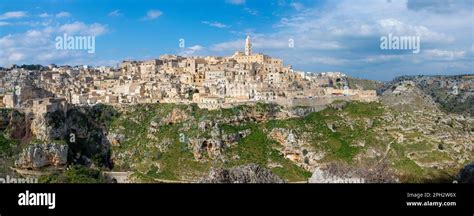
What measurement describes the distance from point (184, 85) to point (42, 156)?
2354 cm

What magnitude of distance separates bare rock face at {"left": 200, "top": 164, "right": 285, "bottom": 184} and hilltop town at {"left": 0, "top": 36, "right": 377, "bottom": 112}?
122 feet

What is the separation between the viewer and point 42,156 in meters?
54.3

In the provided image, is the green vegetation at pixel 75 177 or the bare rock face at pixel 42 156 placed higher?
the bare rock face at pixel 42 156

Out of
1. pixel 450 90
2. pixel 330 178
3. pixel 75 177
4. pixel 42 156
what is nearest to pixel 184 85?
pixel 42 156

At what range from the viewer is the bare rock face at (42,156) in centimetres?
5291

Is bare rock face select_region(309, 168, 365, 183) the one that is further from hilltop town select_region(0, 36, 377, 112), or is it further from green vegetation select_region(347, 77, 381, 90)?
green vegetation select_region(347, 77, 381, 90)

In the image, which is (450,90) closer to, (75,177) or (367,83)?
(367,83)

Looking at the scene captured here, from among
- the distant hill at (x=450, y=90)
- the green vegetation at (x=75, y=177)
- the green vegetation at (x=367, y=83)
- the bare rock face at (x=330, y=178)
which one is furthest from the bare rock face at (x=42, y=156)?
the green vegetation at (x=367, y=83)

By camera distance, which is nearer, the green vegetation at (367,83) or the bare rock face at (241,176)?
the bare rock face at (241,176)

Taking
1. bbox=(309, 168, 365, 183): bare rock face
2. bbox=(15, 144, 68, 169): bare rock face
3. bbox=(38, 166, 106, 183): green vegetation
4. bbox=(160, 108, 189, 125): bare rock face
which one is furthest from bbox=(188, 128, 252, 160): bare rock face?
bbox=(309, 168, 365, 183): bare rock face

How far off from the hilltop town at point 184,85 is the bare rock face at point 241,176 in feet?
122

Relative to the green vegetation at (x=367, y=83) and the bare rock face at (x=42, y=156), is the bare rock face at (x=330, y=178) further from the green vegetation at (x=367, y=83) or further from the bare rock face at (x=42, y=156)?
the green vegetation at (x=367, y=83)

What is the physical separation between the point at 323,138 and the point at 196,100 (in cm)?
1476
